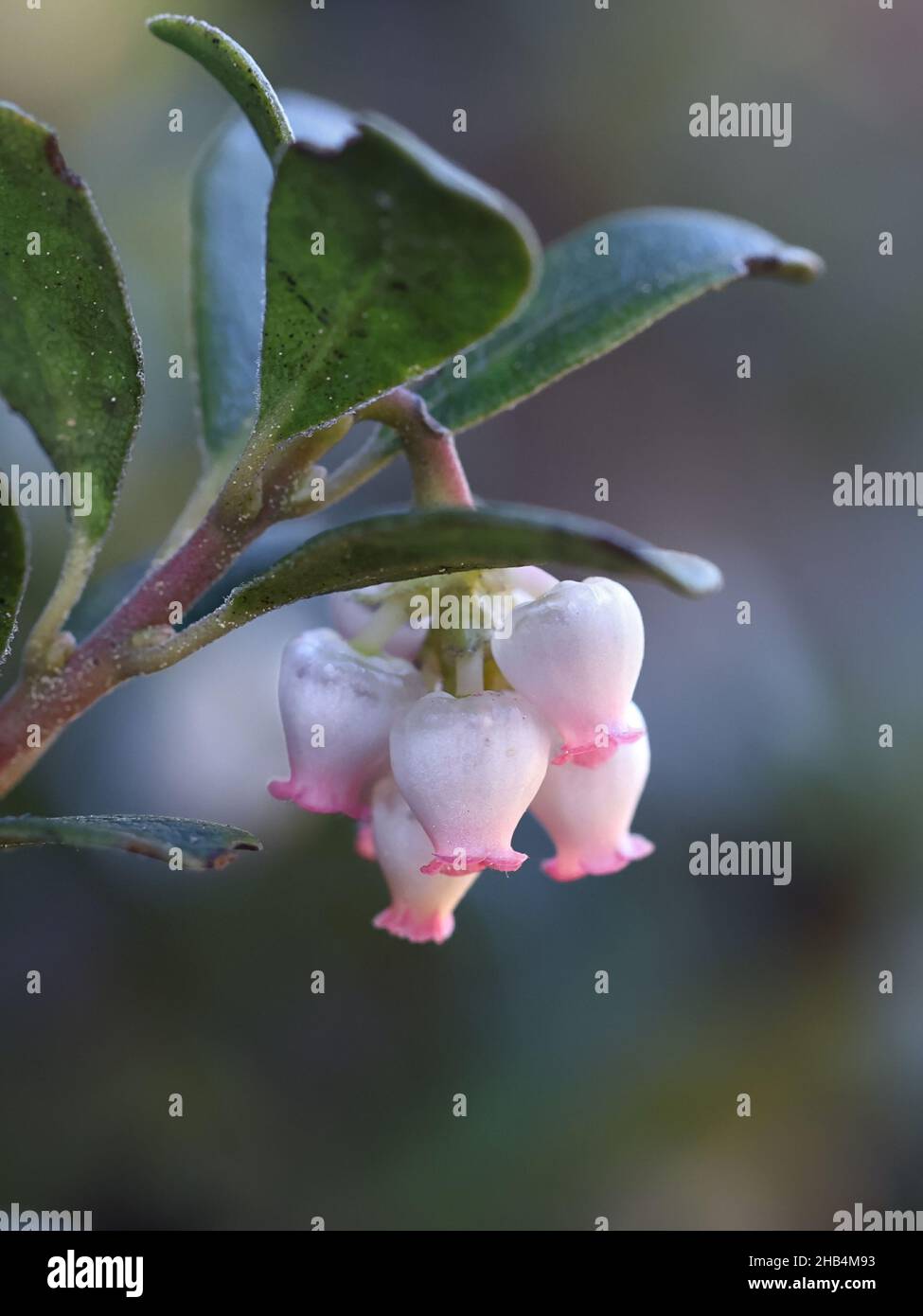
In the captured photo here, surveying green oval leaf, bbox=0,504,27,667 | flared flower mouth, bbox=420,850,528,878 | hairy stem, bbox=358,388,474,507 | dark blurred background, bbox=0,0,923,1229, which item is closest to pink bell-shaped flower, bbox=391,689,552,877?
flared flower mouth, bbox=420,850,528,878

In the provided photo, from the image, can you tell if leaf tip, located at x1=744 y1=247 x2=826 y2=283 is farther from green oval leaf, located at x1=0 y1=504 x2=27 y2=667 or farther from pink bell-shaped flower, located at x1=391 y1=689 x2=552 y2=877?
green oval leaf, located at x1=0 y1=504 x2=27 y2=667

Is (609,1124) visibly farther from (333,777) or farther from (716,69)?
(716,69)

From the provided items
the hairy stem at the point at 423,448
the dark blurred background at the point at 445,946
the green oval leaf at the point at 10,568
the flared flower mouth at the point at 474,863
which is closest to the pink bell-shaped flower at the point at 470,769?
the flared flower mouth at the point at 474,863

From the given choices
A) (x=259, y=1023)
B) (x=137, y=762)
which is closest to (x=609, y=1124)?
(x=259, y=1023)

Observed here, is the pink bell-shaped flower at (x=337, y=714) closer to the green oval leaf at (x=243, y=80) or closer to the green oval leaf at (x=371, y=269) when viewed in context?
the green oval leaf at (x=371, y=269)

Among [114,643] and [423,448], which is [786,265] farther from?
[114,643]
